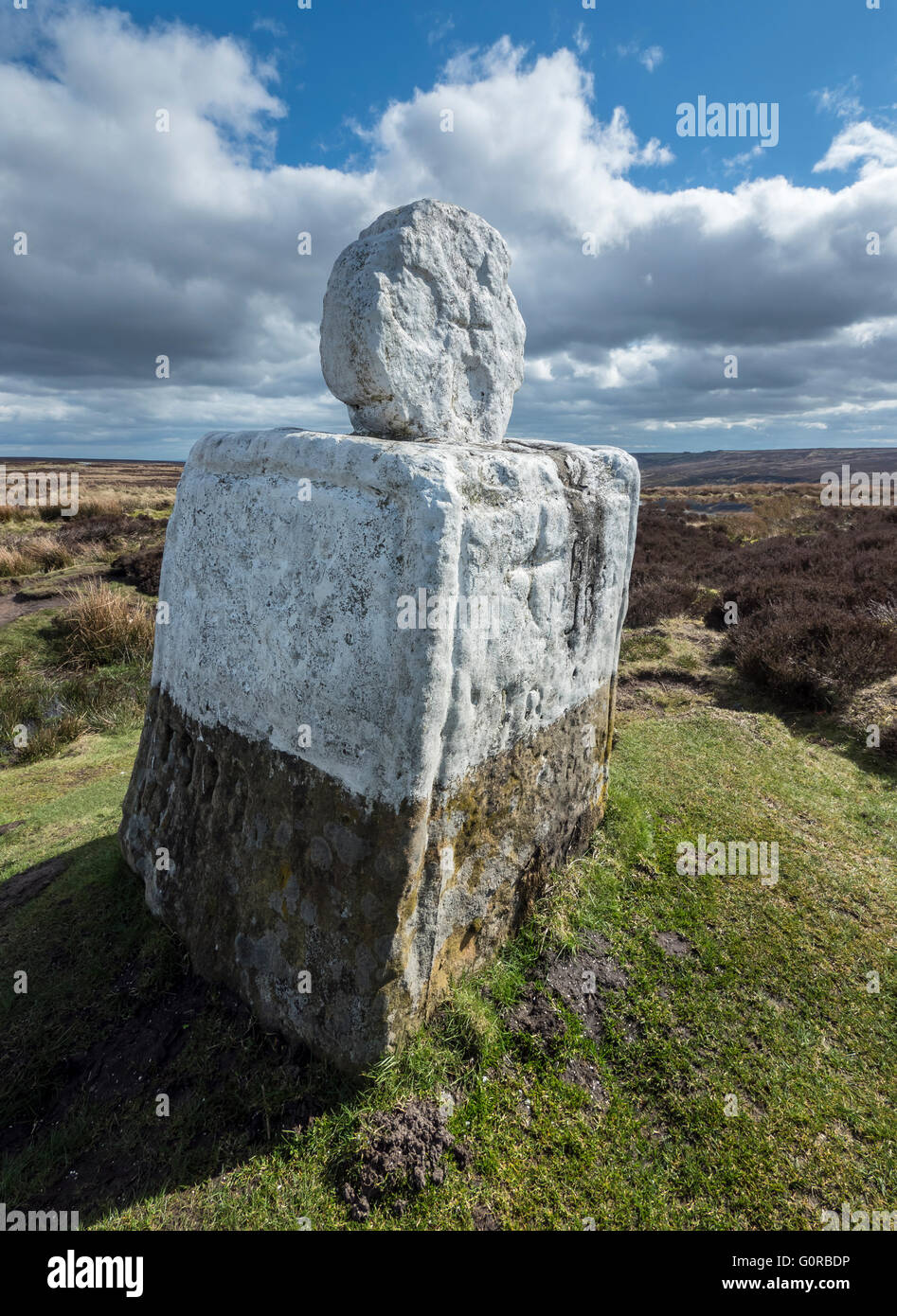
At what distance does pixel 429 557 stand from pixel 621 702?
5.72 metres

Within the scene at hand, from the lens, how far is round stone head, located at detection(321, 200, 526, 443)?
2.96 m

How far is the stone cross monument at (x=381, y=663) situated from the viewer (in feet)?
8.31

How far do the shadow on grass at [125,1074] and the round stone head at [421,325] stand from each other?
9.16ft

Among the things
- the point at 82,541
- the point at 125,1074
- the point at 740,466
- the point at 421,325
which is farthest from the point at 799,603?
the point at 740,466

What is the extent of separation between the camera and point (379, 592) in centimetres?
249

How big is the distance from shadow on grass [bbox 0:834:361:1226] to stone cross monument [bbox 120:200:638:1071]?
162mm

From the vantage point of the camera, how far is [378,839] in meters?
2.55
